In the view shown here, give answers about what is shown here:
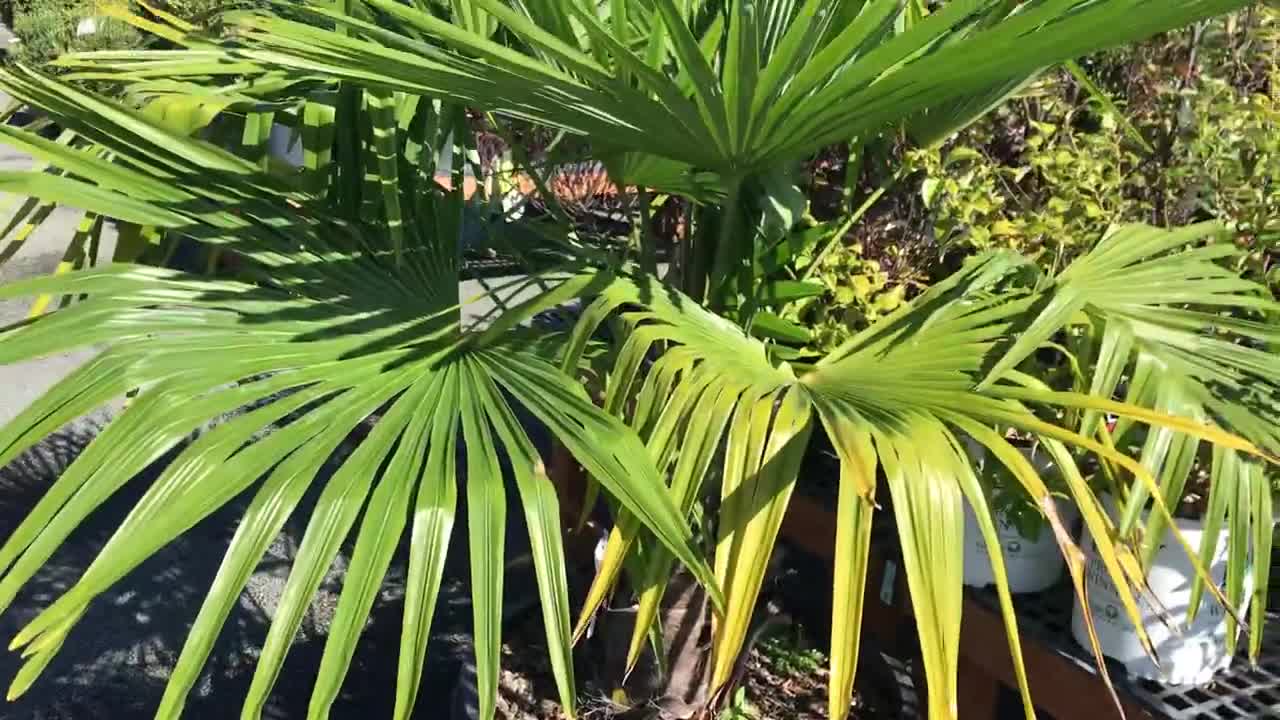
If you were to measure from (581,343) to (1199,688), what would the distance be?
0.94m

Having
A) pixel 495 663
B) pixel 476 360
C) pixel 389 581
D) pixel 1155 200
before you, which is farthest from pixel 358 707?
pixel 1155 200

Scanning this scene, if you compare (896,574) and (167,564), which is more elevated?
(896,574)

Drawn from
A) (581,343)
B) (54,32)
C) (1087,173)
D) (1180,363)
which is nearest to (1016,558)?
(1180,363)

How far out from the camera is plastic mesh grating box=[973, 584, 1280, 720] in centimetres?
125

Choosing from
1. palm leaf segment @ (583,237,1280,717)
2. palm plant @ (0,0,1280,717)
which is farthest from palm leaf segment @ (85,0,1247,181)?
palm leaf segment @ (583,237,1280,717)

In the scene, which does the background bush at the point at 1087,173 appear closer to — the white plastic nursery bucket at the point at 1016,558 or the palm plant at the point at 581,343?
the palm plant at the point at 581,343

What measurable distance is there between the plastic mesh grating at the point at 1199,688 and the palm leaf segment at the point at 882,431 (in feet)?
0.90

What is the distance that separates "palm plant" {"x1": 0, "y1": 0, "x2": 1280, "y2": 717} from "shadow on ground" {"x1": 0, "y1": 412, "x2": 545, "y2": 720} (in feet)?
3.62

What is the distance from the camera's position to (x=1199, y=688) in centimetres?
131

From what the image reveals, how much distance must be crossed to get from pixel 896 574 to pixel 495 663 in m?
1.09

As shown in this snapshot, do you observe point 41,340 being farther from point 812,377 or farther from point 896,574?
point 896,574

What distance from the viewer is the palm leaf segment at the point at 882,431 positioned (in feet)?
2.65

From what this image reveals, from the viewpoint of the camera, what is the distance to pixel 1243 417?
1.15m

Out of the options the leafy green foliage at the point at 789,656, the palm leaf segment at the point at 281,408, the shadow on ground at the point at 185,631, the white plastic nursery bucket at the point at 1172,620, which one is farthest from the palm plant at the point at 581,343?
the shadow on ground at the point at 185,631
